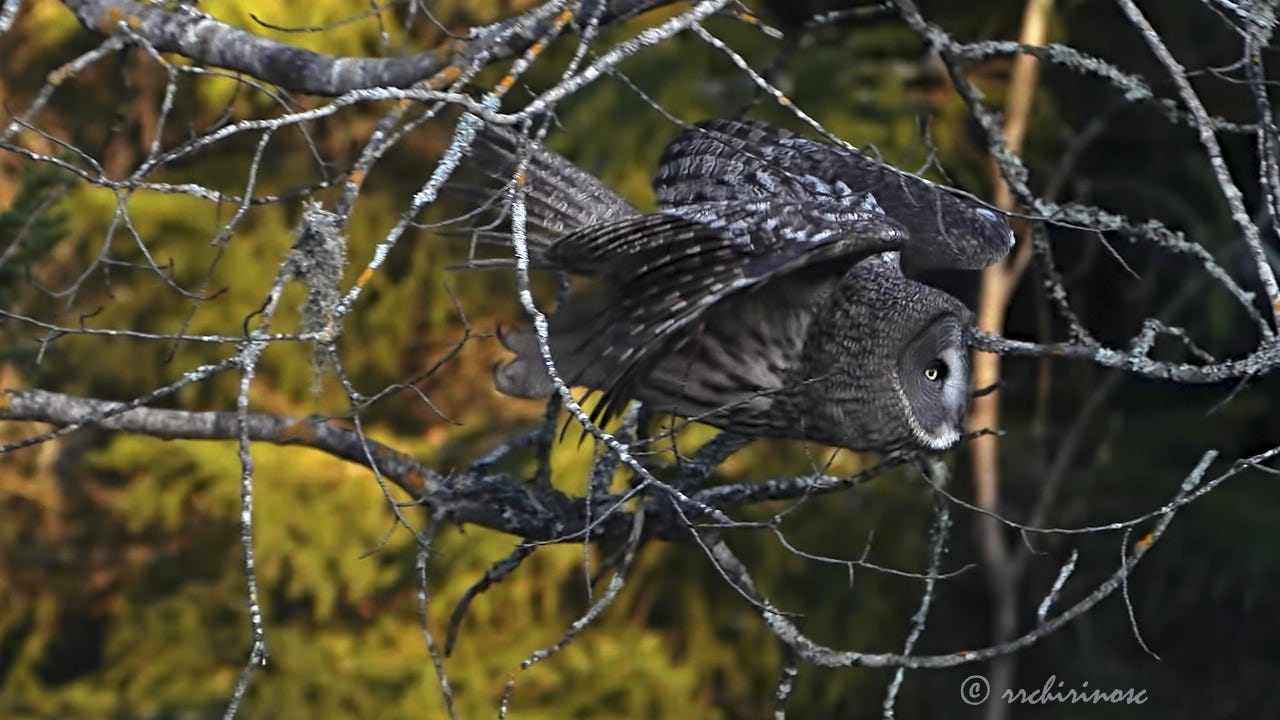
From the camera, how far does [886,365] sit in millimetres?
3055

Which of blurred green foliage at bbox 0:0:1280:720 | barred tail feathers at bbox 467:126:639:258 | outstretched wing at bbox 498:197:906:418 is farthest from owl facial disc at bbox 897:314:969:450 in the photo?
blurred green foliage at bbox 0:0:1280:720

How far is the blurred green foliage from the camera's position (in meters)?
4.98

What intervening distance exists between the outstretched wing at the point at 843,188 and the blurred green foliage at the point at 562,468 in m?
1.47

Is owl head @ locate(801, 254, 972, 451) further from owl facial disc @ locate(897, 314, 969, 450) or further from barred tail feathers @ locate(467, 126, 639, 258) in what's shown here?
barred tail feathers @ locate(467, 126, 639, 258)

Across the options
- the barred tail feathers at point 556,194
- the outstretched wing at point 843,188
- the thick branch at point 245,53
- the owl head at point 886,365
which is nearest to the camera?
the thick branch at point 245,53

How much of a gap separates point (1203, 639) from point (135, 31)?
3.94 meters

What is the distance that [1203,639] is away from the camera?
5168mm

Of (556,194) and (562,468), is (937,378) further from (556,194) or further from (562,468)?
(562,468)

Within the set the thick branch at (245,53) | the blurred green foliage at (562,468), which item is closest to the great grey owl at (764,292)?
the thick branch at (245,53)

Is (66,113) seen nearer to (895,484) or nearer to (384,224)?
(384,224)

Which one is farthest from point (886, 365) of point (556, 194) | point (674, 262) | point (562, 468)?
point (562, 468)

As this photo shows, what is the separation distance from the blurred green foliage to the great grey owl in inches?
61.0

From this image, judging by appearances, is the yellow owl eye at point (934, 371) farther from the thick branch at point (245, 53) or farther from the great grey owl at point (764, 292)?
the thick branch at point (245, 53)

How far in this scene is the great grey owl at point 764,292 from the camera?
253cm
